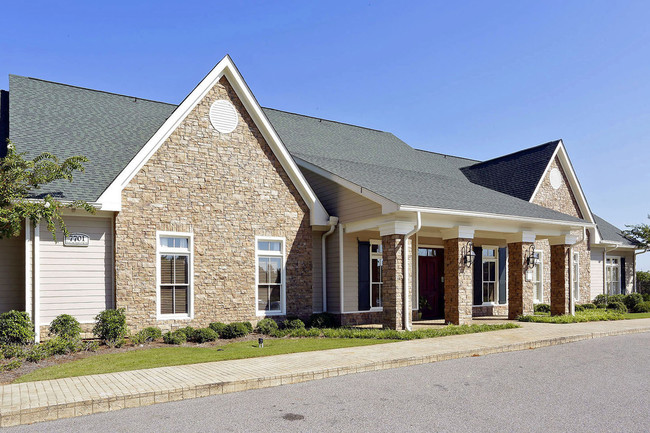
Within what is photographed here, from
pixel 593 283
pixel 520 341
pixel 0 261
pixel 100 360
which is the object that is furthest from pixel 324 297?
pixel 593 283

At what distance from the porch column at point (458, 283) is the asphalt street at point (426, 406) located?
6.36m

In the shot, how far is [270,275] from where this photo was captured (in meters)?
15.9

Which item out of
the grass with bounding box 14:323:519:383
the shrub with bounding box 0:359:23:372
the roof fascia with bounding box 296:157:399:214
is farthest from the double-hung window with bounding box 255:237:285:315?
the shrub with bounding box 0:359:23:372

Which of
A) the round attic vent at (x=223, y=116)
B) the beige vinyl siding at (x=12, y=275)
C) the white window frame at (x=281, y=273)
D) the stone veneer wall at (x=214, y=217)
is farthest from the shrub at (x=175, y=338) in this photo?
the round attic vent at (x=223, y=116)

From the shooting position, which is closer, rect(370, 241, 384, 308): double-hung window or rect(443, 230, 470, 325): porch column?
rect(443, 230, 470, 325): porch column

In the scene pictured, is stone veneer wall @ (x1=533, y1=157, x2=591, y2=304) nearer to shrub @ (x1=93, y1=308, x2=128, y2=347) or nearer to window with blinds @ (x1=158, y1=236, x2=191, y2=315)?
window with blinds @ (x1=158, y1=236, x2=191, y2=315)

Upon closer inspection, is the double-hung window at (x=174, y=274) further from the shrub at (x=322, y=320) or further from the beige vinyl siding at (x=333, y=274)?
the beige vinyl siding at (x=333, y=274)

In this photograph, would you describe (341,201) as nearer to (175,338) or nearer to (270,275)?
(270,275)

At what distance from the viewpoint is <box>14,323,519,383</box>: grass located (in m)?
9.64

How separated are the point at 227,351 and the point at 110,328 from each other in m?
2.91

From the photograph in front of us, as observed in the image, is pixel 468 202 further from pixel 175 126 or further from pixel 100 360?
pixel 100 360

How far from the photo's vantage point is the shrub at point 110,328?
491 inches

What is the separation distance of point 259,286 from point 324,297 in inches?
98.1

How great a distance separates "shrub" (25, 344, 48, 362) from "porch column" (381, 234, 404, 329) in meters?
8.59
